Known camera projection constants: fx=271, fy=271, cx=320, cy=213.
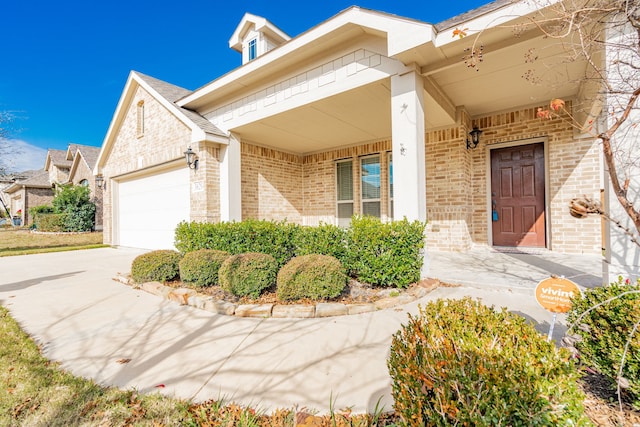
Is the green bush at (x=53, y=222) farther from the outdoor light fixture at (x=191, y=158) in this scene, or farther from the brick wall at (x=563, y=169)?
the brick wall at (x=563, y=169)

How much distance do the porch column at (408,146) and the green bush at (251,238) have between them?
1.77 m

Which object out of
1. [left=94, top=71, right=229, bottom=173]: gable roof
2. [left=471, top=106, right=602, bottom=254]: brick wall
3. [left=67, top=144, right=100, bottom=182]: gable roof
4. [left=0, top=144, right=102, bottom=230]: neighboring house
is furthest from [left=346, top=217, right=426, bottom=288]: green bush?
[left=0, top=144, right=102, bottom=230]: neighboring house

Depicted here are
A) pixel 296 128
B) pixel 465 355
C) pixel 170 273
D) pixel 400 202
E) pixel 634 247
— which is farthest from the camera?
pixel 296 128

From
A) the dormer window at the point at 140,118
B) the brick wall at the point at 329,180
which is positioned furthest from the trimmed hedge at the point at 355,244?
the dormer window at the point at 140,118

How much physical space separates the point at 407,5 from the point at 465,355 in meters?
8.58

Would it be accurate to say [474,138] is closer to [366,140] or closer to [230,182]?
[366,140]

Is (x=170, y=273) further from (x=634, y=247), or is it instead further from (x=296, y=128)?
(x=634, y=247)

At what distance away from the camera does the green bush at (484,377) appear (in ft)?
3.09

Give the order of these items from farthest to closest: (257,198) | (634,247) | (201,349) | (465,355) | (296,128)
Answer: (257,198), (296,128), (634,247), (201,349), (465,355)

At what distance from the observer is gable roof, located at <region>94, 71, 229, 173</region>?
6418mm

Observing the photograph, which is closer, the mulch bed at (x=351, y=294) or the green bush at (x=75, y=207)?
the mulch bed at (x=351, y=294)

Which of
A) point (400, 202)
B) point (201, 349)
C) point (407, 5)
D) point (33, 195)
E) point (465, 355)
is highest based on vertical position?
point (407, 5)

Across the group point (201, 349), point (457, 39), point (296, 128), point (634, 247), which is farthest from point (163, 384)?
point (296, 128)

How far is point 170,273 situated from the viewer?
14.9ft
